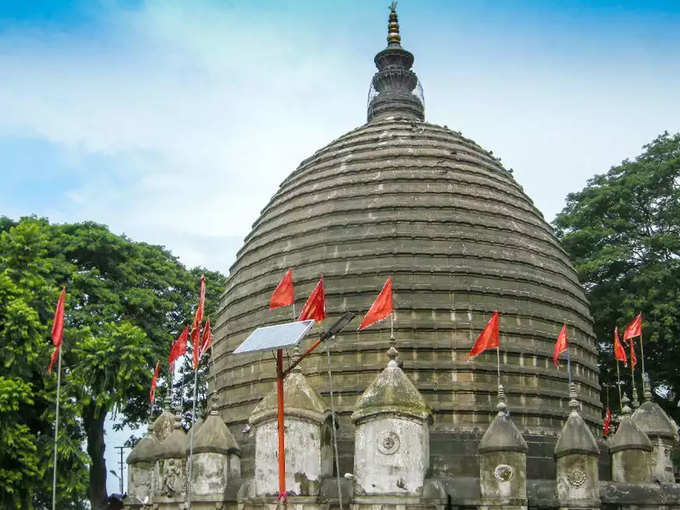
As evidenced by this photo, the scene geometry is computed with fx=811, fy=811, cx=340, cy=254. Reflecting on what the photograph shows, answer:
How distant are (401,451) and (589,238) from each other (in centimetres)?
1429

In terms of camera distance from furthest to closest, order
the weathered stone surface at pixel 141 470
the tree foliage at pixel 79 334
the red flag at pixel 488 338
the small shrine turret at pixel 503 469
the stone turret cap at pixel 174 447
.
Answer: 1. the tree foliage at pixel 79 334
2. the weathered stone surface at pixel 141 470
3. the stone turret cap at pixel 174 447
4. the red flag at pixel 488 338
5. the small shrine turret at pixel 503 469

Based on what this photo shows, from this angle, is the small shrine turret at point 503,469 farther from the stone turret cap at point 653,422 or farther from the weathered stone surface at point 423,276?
the stone turret cap at point 653,422

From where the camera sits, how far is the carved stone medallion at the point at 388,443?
13188 millimetres

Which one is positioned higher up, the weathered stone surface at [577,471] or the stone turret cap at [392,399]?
the stone turret cap at [392,399]

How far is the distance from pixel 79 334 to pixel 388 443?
11.6 metres

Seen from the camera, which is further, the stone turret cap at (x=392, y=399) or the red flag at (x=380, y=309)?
the red flag at (x=380, y=309)

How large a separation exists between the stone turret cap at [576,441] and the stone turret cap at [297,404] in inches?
159

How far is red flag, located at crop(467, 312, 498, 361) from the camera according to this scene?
14.9 m

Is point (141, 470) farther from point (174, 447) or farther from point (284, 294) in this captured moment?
point (284, 294)

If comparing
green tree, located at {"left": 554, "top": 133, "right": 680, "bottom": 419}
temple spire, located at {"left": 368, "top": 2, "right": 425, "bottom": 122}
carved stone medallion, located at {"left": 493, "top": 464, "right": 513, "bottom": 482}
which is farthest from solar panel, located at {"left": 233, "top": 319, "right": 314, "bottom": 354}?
green tree, located at {"left": 554, "top": 133, "right": 680, "bottom": 419}

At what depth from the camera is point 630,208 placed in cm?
2539

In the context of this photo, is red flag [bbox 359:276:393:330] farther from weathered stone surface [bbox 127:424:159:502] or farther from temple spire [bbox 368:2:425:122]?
temple spire [bbox 368:2:425:122]

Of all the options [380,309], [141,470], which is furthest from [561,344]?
[141,470]

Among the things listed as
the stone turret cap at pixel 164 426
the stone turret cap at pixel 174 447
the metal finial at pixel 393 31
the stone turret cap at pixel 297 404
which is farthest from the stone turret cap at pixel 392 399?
the metal finial at pixel 393 31
